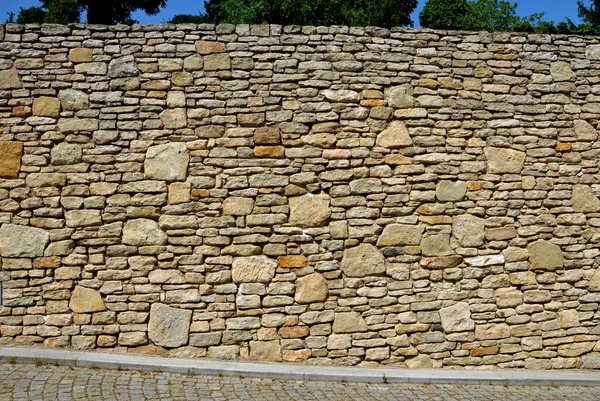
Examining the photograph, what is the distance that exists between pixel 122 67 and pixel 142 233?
1784mm

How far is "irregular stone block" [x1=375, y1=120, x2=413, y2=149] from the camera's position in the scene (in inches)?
236

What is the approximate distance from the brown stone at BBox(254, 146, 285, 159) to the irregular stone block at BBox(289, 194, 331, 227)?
0.50m

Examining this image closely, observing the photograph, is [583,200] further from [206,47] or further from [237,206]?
[206,47]

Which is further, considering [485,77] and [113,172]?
[485,77]

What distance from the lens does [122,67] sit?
227 inches

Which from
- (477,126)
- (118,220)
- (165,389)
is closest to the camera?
(165,389)

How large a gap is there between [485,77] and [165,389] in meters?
4.74

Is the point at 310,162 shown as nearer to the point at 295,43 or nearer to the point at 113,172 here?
the point at 295,43

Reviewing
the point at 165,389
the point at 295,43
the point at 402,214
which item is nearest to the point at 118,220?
the point at 165,389

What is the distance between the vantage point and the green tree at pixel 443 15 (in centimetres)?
1560

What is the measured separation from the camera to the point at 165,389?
16.0 ft

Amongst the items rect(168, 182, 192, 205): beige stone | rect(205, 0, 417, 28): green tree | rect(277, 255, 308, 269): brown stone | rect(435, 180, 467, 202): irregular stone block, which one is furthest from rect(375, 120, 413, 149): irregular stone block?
rect(205, 0, 417, 28): green tree

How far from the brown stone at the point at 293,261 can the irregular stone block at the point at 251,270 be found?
0.50ft

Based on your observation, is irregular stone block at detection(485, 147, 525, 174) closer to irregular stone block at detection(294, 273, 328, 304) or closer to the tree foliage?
irregular stone block at detection(294, 273, 328, 304)
